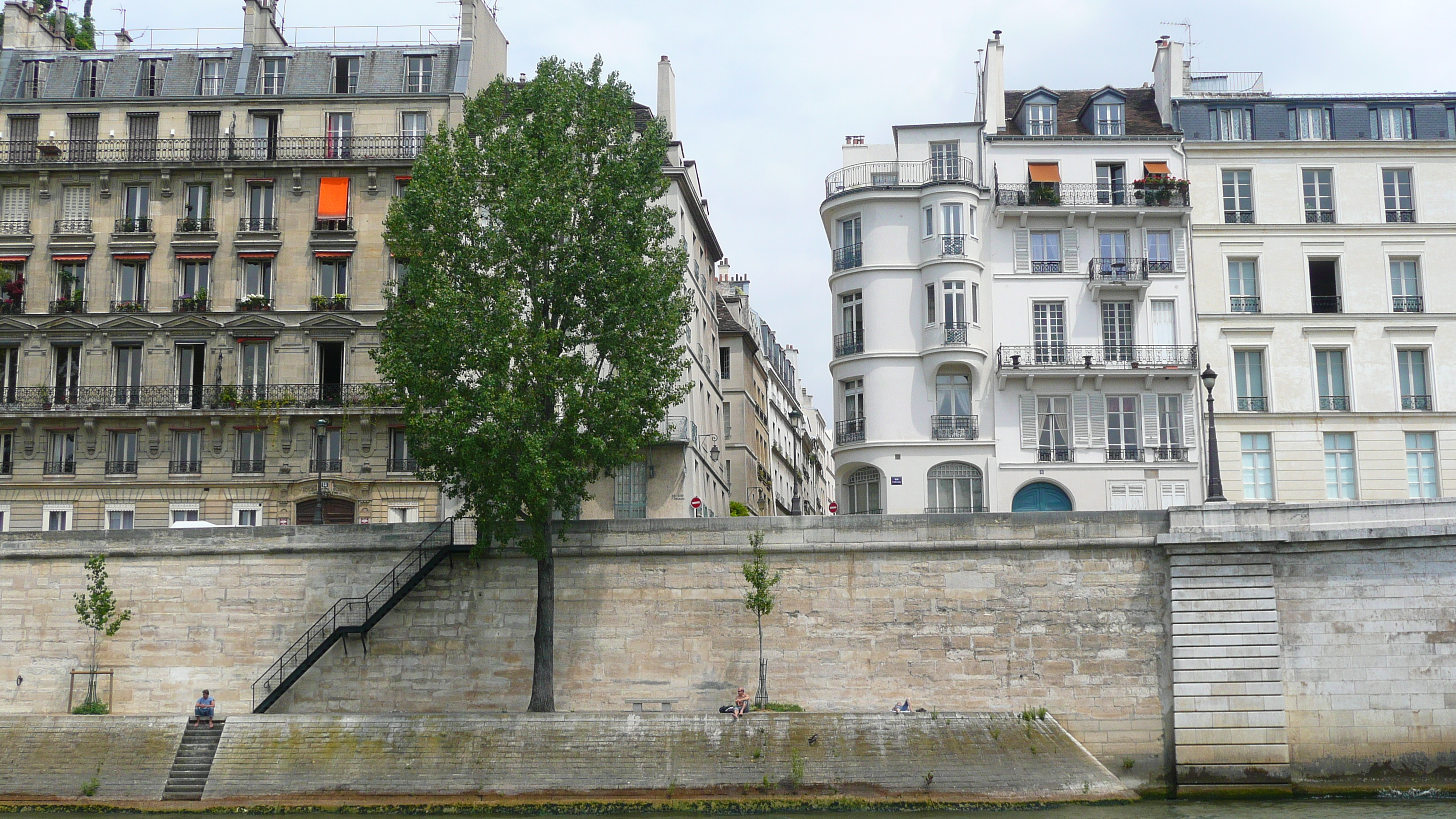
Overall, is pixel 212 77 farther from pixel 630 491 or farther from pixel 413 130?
pixel 630 491

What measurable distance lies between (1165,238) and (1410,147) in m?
7.52

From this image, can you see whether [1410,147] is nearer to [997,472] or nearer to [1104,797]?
[997,472]

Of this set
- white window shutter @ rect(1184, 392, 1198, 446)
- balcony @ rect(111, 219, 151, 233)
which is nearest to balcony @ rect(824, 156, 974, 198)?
white window shutter @ rect(1184, 392, 1198, 446)

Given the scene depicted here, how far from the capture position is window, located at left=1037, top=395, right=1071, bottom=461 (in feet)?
130

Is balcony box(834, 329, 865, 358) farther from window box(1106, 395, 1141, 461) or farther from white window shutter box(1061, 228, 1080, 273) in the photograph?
window box(1106, 395, 1141, 461)

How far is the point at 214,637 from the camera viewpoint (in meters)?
31.8

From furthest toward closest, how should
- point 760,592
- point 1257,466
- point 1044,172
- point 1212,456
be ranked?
point 1044,172, point 1257,466, point 760,592, point 1212,456

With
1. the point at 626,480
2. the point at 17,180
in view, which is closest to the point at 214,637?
the point at 626,480

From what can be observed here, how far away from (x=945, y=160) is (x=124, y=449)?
24.9m

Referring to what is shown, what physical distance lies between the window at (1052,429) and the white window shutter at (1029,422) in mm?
77

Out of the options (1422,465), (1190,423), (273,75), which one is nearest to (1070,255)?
(1190,423)

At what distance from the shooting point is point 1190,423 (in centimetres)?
3938

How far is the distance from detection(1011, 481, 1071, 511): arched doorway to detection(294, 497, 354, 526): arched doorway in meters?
18.6

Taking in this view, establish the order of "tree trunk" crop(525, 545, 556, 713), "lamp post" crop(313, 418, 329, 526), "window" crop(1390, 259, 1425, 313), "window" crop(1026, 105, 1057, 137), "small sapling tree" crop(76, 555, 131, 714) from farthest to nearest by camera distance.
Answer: "window" crop(1026, 105, 1057, 137) → "window" crop(1390, 259, 1425, 313) → "lamp post" crop(313, 418, 329, 526) → "small sapling tree" crop(76, 555, 131, 714) → "tree trunk" crop(525, 545, 556, 713)
